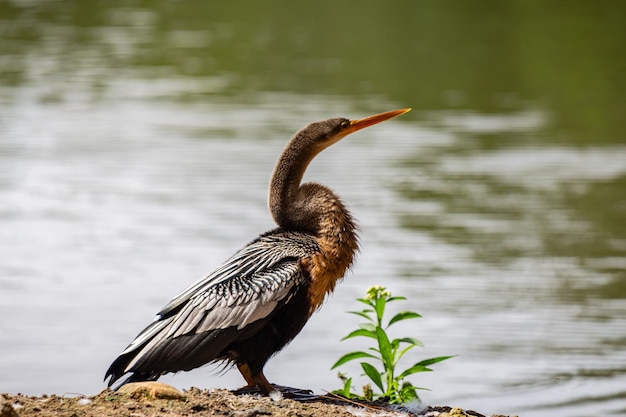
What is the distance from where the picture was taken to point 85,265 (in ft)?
35.0

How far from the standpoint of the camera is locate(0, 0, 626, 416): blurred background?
8.64 m

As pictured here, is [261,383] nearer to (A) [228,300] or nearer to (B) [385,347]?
(A) [228,300]

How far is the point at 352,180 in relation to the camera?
523 inches

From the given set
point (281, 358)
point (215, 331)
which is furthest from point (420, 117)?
point (215, 331)

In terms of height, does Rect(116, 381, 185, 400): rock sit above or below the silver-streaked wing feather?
below

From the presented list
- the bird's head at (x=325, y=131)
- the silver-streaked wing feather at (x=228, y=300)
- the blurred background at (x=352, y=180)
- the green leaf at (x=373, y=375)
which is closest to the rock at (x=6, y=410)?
the silver-streaked wing feather at (x=228, y=300)

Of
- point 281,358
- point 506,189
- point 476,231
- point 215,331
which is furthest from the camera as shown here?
point 506,189

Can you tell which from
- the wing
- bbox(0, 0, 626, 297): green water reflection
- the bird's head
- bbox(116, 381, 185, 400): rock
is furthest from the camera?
bbox(0, 0, 626, 297): green water reflection

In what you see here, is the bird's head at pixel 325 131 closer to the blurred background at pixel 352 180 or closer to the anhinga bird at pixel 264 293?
the anhinga bird at pixel 264 293

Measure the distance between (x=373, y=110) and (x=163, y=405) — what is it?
10805 mm

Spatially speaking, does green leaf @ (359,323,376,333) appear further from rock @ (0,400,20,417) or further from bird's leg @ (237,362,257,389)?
rock @ (0,400,20,417)

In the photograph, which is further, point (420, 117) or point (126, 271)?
point (420, 117)

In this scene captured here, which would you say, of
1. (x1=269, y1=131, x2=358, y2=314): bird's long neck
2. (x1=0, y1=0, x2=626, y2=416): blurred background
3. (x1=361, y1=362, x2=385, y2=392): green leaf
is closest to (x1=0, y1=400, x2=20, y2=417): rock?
(x1=269, y1=131, x2=358, y2=314): bird's long neck

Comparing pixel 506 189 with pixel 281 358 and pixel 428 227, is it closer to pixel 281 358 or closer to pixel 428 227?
pixel 428 227
